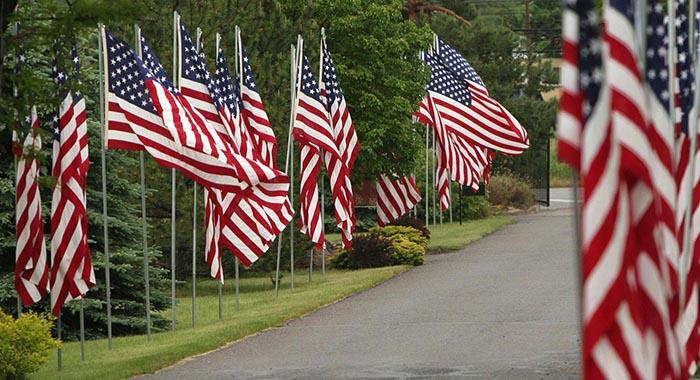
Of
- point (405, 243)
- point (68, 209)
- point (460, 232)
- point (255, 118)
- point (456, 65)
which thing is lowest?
point (405, 243)

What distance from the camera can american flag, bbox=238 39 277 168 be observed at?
2795cm

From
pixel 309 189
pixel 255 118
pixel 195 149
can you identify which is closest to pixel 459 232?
pixel 309 189

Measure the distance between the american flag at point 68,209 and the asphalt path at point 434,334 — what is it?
1714 millimetres

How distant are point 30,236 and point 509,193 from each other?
38491 millimetres

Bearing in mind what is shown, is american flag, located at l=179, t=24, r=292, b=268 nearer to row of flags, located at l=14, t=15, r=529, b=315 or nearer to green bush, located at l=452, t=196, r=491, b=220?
row of flags, located at l=14, t=15, r=529, b=315

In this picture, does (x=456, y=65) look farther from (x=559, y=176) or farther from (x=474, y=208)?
(x=559, y=176)

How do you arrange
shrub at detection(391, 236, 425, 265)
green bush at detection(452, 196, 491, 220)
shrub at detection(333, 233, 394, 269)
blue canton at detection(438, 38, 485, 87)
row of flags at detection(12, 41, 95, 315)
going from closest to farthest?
1. row of flags at detection(12, 41, 95, 315)
2. shrub at detection(391, 236, 425, 265)
3. shrub at detection(333, 233, 394, 269)
4. blue canton at detection(438, 38, 485, 87)
5. green bush at detection(452, 196, 491, 220)

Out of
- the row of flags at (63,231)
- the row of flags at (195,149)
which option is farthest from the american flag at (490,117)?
the row of flags at (63,231)

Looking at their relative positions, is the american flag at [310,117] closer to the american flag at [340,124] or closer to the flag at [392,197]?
the american flag at [340,124]

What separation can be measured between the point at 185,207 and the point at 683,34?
17803 millimetres

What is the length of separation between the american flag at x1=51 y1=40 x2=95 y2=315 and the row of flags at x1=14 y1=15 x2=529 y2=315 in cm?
1

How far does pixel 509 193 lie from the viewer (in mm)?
58062

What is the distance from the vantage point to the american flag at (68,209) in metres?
21.1

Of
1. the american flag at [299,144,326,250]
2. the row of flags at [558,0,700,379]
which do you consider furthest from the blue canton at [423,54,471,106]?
the row of flags at [558,0,700,379]
